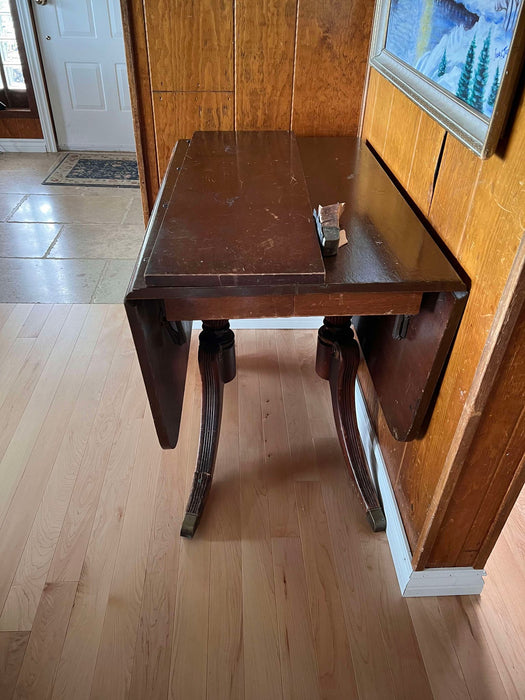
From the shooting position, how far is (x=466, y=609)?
1344mm

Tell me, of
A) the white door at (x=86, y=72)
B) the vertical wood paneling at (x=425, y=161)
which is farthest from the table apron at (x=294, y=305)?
the white door at (x=86, y=72)

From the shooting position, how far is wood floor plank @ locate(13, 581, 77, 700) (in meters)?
1.18

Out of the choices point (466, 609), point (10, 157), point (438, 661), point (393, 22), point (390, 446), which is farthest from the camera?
point (10, 157)

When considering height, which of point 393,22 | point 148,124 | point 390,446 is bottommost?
point 390,446

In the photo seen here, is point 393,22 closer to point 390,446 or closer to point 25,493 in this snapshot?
point 390,446

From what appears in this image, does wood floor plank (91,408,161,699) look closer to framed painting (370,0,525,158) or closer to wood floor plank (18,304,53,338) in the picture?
wood floor plank (18,304,53,338)

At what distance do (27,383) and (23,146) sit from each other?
3.01 m

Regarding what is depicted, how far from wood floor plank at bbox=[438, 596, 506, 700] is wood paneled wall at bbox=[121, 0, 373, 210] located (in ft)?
5.11

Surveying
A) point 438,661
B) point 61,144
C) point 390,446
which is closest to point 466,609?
point 438,661

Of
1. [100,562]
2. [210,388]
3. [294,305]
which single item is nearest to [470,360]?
[294,305]

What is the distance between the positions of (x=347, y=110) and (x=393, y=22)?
0.40 m

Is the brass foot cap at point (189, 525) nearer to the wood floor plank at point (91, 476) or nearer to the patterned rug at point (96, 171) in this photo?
the wood floor plank at point (91, 476)

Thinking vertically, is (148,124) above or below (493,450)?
above

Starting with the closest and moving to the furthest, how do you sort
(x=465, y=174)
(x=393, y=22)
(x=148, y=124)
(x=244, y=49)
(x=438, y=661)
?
(x=465, y=174)
(x=438, y=661)
(x=393, y=22)
(x=244, y=49)
(x=148, y=124)
